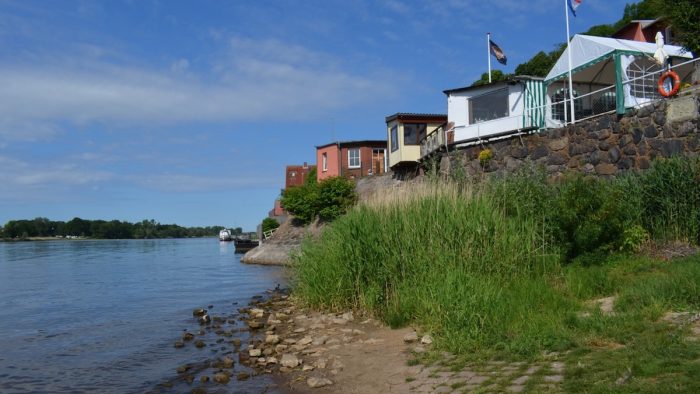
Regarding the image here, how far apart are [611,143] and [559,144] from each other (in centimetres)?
224

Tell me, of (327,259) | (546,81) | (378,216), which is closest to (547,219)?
(378,216)

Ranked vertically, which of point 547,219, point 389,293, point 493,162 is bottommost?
point 389,293

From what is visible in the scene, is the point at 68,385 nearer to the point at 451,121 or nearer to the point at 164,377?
the point at 164,377

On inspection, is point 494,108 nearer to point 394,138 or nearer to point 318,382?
point 394,138

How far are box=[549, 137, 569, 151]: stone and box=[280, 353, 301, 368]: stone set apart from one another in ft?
43.8

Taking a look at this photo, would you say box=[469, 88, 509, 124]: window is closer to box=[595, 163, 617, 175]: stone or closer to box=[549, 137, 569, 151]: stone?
box=[549, 137, 569, 151]: stone

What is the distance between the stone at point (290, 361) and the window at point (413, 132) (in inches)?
1147

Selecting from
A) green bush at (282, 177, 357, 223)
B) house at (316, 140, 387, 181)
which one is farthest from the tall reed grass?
house at (316, 140, 387, 181)

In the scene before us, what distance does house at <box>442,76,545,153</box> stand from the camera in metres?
23.8

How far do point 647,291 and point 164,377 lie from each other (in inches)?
320

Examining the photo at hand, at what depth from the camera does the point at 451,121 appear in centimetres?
2700

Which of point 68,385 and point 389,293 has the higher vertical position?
point 389,293

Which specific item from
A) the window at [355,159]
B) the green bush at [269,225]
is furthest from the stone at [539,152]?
the green bush at [269,225]

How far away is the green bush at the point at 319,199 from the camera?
129ft
